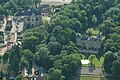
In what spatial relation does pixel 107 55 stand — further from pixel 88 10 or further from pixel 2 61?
pixel 88 10

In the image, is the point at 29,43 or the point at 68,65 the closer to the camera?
the point at 68,65

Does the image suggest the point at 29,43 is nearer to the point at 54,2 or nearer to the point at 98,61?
the point at 98,61

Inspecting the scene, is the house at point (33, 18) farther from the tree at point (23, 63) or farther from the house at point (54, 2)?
the tree at point (23, 63)

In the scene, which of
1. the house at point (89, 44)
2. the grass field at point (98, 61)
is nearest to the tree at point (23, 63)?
the grass field at point (98, 61)

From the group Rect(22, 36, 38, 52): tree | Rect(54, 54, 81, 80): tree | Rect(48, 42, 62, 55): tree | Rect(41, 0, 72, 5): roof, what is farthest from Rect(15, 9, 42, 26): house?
Rect(54, 54, 81, 80): tree

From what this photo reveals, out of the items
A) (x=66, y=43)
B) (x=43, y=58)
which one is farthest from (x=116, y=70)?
(x=43, y=58)
